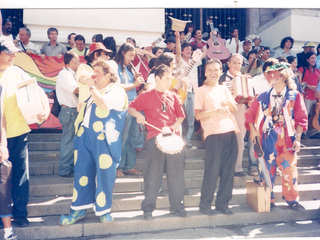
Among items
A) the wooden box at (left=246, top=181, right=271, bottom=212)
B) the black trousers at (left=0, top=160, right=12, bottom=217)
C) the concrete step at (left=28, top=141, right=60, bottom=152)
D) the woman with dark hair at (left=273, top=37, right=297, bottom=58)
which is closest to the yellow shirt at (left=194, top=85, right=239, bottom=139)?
the wooden box at (left=246, top=181, right=271, bottom=212)

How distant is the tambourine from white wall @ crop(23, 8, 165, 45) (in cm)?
479

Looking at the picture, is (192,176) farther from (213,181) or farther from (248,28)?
(248,28)

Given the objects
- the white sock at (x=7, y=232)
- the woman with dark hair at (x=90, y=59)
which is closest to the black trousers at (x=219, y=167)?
the woman with dark hair at (x=90, y=59)

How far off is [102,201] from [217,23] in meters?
8.44

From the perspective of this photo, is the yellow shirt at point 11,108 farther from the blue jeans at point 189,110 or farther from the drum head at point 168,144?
the blue jeans at point 189,110

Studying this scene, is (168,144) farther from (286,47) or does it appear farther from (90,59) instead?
(286,47)

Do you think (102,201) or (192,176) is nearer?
(102,201)

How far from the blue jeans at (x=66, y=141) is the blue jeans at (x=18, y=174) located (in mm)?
1002

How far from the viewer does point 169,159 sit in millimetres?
3703

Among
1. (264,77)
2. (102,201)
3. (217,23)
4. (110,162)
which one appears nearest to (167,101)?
(110,162)

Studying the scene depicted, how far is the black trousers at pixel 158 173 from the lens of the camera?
367 centimetres

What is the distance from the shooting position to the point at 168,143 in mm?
3605

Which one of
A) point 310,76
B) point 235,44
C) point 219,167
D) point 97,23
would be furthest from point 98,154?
point 235,44

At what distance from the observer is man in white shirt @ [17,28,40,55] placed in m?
6.55
